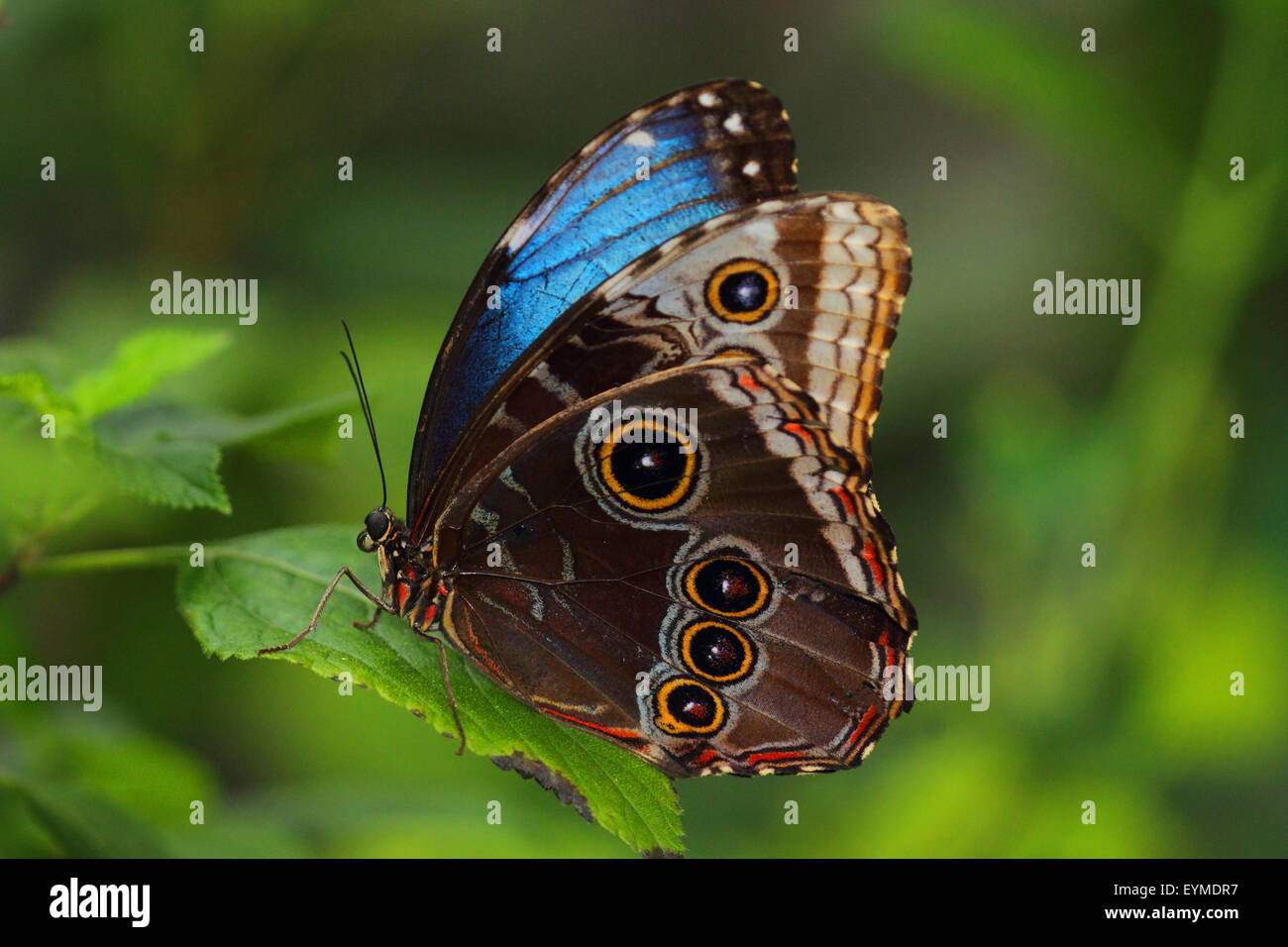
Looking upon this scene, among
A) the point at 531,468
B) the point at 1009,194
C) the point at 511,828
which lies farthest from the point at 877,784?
the point at 1009,194

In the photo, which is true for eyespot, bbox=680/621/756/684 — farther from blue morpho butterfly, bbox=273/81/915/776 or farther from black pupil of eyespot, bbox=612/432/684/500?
black pupil of eyespot, bbox=612/432/684/500

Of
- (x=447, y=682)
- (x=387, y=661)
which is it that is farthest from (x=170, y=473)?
(x=447, y=682)

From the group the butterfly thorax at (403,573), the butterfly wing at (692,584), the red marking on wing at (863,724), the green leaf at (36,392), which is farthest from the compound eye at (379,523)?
the red marking on wing at (863,724)

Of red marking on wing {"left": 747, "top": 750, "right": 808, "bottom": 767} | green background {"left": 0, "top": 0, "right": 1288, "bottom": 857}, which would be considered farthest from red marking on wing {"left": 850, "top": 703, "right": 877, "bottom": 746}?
green background {"left": 0, "top": 0, "right": 1288, "bottom": 857}

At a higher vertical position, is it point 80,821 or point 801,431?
point 801,431

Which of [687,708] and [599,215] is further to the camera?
[599,215]

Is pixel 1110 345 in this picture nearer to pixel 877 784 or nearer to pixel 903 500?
pixel 903 500

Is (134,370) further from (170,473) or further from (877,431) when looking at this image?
(877,431)
